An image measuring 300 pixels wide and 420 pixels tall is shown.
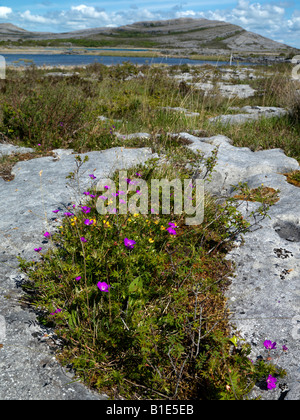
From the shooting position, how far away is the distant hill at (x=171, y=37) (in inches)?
3969

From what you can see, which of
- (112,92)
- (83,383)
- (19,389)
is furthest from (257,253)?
(112,92)

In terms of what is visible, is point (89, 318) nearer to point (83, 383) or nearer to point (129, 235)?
point (83, 383)

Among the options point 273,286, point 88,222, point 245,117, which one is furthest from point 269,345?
point 245,117

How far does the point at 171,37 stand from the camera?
135 meters

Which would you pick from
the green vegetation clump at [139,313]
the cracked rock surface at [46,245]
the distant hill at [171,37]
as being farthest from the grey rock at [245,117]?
the distant hill at [171,37]

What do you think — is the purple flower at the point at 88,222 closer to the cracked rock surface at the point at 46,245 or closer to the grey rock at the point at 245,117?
the cracked rock surface at the point at 46,245

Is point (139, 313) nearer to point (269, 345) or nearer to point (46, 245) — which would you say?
point (269, 345)

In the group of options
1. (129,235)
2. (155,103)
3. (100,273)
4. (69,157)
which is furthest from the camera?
(155,103)

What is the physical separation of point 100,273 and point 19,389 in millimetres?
930

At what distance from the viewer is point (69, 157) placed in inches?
189

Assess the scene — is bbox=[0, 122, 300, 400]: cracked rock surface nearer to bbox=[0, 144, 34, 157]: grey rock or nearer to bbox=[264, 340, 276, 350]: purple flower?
bbox=[264, 340, 276, 350]: purple flower

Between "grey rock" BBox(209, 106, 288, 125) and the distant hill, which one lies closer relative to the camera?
"grey rock" BBox(209, 106, 288, 125)

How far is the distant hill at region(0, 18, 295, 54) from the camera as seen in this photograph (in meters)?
101

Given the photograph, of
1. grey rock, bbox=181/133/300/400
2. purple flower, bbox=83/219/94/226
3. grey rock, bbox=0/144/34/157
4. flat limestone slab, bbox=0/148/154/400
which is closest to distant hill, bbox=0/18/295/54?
grey rock, bbox=0/144/34/157
